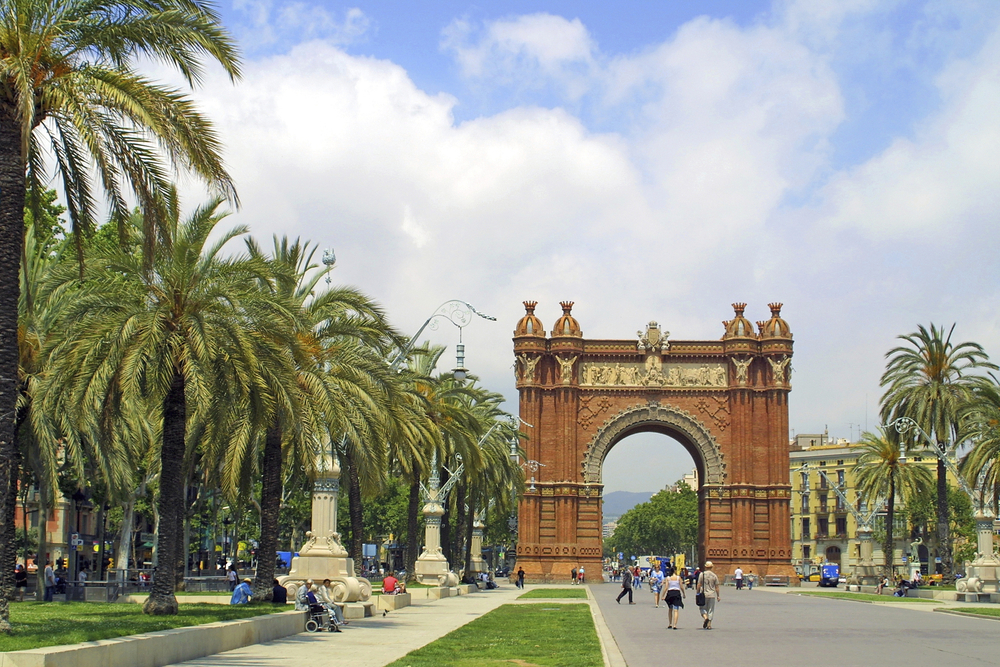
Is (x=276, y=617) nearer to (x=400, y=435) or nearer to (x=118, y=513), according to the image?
(x=400, y=435)

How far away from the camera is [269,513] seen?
91.4 ft

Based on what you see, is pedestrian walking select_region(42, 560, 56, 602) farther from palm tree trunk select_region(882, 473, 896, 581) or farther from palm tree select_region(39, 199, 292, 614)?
palm tree trunk select_region(882, 473, 896, 581)

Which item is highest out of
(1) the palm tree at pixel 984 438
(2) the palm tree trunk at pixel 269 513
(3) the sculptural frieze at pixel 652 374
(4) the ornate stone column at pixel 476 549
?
(3) the sculptural frieze at pixel 652 374

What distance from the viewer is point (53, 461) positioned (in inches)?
1113

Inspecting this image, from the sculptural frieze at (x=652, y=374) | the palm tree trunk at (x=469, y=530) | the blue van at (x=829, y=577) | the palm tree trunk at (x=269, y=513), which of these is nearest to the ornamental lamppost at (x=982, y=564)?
the palm tree trunk at (x=469, y=530)

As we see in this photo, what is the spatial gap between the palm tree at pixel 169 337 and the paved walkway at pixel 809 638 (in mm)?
8480

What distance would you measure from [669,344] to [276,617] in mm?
51017

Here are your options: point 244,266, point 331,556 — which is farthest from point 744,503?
point 244,266

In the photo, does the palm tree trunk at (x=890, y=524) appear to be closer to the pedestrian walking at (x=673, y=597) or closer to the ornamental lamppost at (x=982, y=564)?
the ornamental lamppost at (x=982, y=564)

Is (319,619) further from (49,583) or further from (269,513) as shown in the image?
(49,583)

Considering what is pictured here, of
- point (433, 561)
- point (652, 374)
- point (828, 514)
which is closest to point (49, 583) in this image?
point (433, 561)

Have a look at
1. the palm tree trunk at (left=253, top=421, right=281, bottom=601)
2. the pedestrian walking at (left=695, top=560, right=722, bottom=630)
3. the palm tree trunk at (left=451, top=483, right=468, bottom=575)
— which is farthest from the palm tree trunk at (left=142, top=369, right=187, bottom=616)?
the palm tree trunk at (left=451, top=483, right=468, bottom=575)

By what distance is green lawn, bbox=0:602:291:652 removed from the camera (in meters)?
13.9

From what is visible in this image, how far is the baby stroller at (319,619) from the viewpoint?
22453mm
